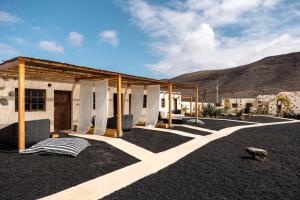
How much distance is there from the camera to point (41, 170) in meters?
5.59

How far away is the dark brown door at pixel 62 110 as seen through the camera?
11.8m

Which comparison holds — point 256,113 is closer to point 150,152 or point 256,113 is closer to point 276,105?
point 276,105

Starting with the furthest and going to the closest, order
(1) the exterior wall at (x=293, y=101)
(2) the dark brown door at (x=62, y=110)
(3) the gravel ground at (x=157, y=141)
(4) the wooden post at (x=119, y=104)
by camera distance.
→ (1) the exterior wall at (x=293, y=101), (2) the dark brown door at (x=62, y=110), (4) the wooden post at (x=119, y=104), (3) the gravel ground at (x=157, y=141)

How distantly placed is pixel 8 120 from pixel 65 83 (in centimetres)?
325

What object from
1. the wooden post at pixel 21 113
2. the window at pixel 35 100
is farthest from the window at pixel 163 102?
the wooden post at pixel 21 113

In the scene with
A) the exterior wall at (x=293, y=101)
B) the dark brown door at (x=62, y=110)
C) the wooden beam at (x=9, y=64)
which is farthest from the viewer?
the exterior wall at (x=293, y=101)

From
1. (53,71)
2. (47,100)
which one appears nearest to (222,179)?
(53,71)

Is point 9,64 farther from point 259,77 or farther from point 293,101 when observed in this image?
point 259,77

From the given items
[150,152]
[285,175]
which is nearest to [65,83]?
[150,152]

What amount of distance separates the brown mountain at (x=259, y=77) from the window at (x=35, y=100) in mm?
47186

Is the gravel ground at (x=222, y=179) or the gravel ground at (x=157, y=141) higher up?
the gravel ground at (x=157, y=141)

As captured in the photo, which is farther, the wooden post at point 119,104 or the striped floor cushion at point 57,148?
the wooden post at point 119,104

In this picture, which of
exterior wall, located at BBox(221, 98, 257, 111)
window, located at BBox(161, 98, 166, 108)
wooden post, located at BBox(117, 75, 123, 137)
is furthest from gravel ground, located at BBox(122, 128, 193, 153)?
exterior wall, located at BBox(221, 98, 257, 111)

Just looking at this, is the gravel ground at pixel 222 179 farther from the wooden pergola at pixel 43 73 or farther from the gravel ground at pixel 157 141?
the wooden pergola at pixel 43 73
